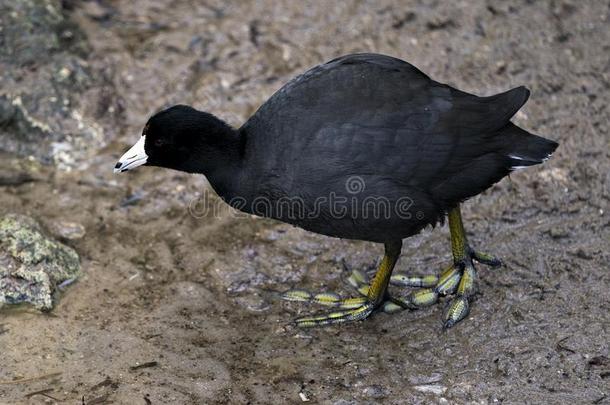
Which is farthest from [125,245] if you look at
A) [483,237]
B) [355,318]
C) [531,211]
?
[531,211]

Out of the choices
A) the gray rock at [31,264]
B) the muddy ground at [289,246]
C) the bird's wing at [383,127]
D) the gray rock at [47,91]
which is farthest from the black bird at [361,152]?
the gray rock at [47,91]

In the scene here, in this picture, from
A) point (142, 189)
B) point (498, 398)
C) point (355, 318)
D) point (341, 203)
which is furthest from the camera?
point (142, 189)

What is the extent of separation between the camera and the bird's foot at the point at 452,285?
4.74m

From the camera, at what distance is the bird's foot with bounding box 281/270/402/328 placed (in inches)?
189

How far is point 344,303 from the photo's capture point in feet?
16.3

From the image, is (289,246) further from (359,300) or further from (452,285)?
(452,285)

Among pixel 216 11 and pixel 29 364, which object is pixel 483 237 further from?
pixel 216 11

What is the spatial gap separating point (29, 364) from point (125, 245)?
131cm

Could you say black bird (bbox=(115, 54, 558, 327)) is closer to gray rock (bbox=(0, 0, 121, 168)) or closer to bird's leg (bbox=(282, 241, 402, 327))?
bird's leg (bbox=(282, 241, 402, 327))

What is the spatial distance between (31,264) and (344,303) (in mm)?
1868

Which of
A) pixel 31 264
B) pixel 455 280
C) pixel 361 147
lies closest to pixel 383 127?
pixel 361 147

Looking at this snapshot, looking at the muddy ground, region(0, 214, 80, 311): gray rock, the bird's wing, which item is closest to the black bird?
the bird's wing

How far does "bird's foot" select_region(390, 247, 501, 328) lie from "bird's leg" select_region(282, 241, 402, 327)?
0.47 ft

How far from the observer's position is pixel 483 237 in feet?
17.5
